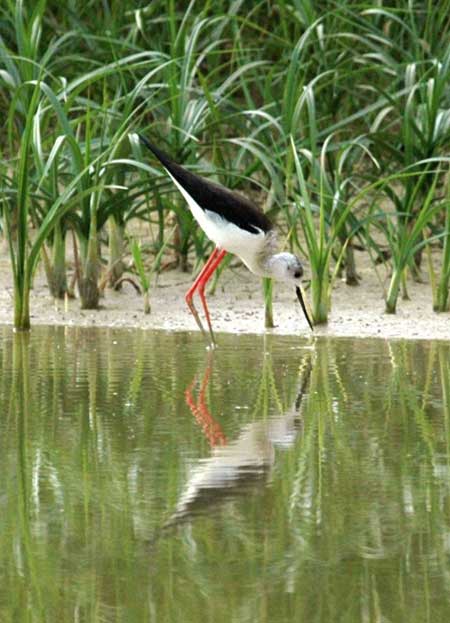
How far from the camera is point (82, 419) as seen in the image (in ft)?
18.2

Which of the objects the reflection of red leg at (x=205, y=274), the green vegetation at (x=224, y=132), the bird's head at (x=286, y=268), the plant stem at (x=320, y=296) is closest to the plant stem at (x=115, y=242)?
the green vegetation at (x=224, y=132)

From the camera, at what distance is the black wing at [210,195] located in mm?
7680

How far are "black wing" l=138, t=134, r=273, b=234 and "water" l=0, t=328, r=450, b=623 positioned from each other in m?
0.81

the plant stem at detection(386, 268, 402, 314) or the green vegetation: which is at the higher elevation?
the green vegetation

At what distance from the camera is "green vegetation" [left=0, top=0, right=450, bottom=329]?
25.9ft

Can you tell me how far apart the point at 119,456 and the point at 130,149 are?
3.90 metres

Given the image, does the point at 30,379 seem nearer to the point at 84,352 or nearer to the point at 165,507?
the point at 84,352

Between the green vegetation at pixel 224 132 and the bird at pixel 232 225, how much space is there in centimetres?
13

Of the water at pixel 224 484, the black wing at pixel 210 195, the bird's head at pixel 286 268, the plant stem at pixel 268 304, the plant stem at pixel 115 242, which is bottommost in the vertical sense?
the water at pixel 224 484

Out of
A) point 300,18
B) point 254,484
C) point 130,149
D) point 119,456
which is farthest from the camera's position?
point 300,18

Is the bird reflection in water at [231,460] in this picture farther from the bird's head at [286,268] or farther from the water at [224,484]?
the bird's head at [286,268]

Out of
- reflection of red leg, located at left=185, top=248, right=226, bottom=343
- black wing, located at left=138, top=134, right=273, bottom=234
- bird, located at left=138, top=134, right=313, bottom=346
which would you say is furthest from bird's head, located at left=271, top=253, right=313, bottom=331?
reflection of red leg, located at left=185, top=248, right=226, bottom=343

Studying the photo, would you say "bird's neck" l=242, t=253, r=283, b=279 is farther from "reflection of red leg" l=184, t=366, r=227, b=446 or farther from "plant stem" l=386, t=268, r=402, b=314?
"reflection of red leg" l=184, t=366, r=227, b=446

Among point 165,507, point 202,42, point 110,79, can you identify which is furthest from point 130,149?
point 165,507
